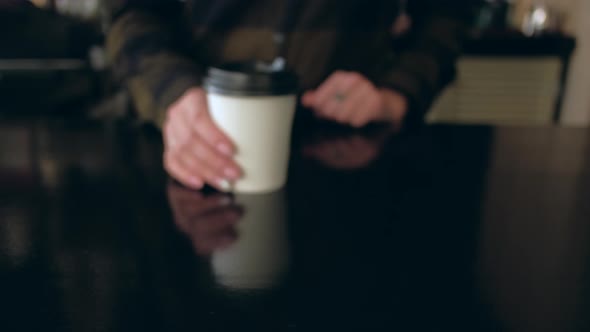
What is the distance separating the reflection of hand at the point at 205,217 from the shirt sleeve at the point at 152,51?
0.22 meters

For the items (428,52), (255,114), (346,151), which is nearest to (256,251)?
(255,114)

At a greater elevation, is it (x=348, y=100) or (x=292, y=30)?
(x=292, y=30)

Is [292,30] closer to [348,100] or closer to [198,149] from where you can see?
[348,100]

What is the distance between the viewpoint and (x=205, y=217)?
49cm

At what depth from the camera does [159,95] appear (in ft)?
2.52

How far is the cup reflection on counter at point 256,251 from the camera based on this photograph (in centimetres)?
37

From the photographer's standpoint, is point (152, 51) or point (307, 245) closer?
point (307, 245)

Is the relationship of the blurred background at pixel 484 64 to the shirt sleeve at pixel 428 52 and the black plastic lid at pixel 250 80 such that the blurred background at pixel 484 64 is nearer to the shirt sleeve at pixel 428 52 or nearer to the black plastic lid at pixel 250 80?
the shirt sleeve at pixel 428 52

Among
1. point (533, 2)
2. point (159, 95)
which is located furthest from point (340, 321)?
point (533, 2)

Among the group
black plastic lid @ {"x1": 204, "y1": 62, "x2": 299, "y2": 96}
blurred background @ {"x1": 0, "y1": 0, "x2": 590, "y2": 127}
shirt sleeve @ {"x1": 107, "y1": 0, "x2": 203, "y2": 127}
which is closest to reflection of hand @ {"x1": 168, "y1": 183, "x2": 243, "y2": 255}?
black plastic lid @ {"x1": 204, "y1": 62, "x2": 299, "y2": 96}

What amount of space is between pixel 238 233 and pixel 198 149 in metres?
0.13

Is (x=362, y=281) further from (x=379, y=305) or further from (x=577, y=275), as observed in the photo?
(x=577, y=275)

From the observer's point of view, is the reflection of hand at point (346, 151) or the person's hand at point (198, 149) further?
the reflection of hand at point (346, 151)

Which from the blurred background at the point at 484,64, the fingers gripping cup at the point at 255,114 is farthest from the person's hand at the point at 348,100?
the blurred background at the point at 484,64
